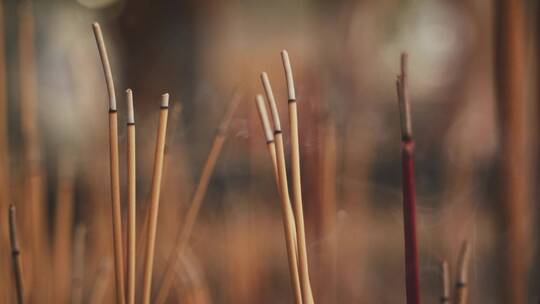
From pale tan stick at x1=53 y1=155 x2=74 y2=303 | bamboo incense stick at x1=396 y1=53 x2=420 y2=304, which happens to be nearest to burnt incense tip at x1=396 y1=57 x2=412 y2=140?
bamboo incense stick at x1=396 y1=53 x2=420 y2=304

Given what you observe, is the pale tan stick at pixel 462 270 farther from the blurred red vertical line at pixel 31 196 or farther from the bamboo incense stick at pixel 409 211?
the blurred red vertical line at pixel 31 196

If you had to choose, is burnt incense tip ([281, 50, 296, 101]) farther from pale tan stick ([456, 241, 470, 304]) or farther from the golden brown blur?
the golden brown blur

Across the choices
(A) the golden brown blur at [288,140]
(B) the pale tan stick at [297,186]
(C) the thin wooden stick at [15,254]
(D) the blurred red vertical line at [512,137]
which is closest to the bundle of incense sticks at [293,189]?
(B) the pale tan stick at [297,186]

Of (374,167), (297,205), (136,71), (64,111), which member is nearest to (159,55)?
(136,71)

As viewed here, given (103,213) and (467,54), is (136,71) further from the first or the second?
(467,54)

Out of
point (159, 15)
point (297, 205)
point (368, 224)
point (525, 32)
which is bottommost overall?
point (368, 224)

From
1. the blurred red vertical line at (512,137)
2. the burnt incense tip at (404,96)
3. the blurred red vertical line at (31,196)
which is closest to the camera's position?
the burnt incense tip at (404,96)

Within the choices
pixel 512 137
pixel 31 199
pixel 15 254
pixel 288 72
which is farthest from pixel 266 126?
pixel 512 137
